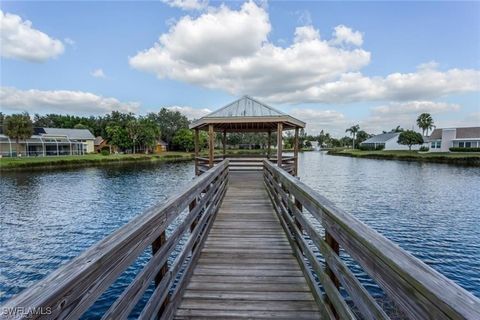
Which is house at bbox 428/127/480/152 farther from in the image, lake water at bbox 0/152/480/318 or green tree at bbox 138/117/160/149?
green tree at bbox 138/117/160/149

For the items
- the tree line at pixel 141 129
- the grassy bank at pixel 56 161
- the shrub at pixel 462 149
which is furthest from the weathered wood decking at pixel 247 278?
the shrub at pixel 462 149

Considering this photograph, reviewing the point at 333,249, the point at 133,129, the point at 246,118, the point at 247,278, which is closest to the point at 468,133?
the point at 246,118

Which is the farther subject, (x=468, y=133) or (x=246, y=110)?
(x=468, y=133)

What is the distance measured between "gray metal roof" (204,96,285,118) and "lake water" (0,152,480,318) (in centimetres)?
397

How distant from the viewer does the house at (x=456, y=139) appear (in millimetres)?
44312

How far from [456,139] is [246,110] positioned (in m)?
53.3

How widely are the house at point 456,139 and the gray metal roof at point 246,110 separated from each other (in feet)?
171

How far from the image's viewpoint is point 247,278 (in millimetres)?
3045

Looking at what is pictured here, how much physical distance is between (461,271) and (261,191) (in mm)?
5741

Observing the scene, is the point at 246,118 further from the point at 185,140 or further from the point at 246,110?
the point at 185,140

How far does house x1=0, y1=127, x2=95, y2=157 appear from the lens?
38.2 meters

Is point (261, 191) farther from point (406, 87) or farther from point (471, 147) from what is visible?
point (471, 147)

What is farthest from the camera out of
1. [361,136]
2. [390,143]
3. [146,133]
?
[361,136]

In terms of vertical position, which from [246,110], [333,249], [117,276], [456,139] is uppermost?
[246,110]
